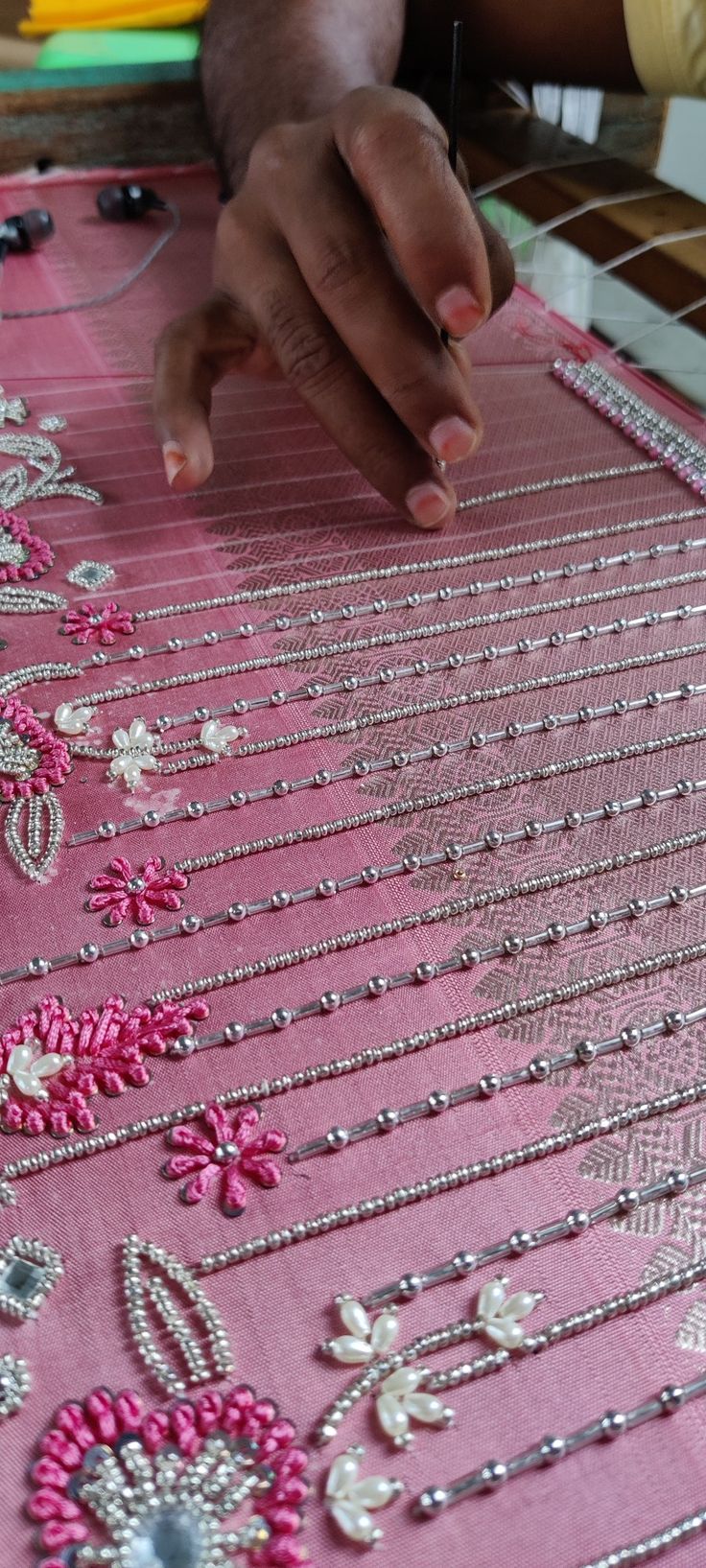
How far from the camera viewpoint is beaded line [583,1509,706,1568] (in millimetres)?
319

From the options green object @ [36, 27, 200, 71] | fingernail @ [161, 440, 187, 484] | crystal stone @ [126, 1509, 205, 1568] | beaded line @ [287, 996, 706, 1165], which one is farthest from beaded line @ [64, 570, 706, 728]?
green object @ [36, 27, 200, 71]

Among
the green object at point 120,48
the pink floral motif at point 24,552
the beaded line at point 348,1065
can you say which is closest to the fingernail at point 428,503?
the pink floral motif at point 24,552

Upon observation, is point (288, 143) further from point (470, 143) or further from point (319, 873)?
point (470, 143)

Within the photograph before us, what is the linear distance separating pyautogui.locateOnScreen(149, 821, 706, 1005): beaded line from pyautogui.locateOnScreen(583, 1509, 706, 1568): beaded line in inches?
9.0

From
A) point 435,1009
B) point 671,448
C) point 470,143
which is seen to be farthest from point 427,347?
point 470,143

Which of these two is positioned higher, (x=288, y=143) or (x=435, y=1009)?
(x=288, y=143)

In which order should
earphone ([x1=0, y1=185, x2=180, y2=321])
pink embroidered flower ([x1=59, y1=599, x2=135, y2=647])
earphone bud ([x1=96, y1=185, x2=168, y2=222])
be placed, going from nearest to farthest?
pink embroidered flower ([x1=59, y1=599, x2=135, y2=647]) < earphone ([x1=0, y1=185, x2=180, y2=321]) < earphone bud ([x1=96, y1=185, x2=168, y2=222])

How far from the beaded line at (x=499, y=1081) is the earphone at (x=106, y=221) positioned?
0.74 metres

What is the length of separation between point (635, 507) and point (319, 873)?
1.22 ft

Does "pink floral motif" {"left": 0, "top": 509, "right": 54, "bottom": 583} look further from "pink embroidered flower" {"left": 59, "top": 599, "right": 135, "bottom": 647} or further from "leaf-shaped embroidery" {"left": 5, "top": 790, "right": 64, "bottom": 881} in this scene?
"leaf-shaped embroidery" {"left": 5, "top": 790, "right": 64, "bottom": 881}

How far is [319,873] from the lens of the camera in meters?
0.51

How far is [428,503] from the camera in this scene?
0.70m

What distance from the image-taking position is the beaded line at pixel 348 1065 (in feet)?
1.34

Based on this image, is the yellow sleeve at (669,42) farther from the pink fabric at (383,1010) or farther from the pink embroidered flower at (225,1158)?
the pink embroidered flower at (225,1158)
